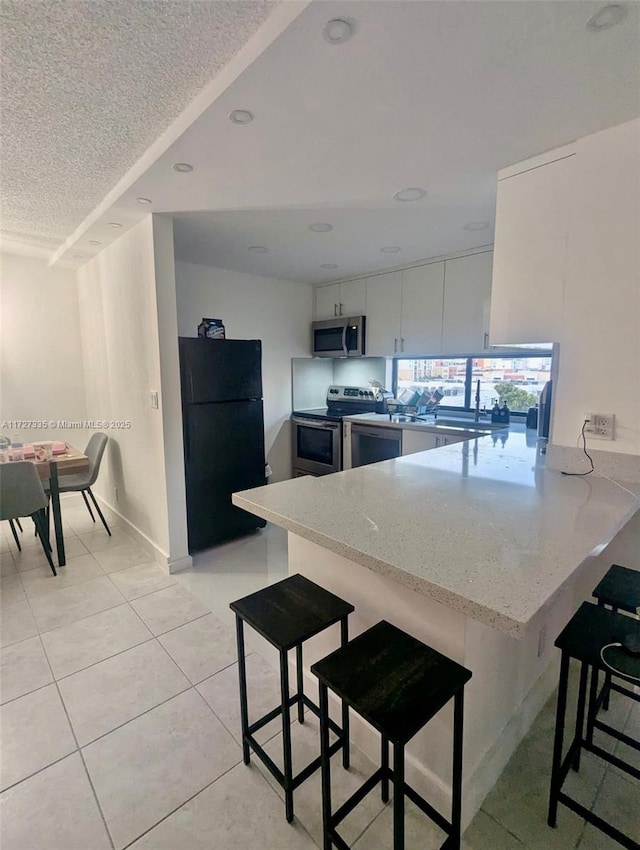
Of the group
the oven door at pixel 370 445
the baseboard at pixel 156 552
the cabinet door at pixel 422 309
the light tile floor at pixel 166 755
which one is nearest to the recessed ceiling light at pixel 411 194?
the cabinet door at pixel 422 309

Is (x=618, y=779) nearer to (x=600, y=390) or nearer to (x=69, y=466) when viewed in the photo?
(x=600, y=390)

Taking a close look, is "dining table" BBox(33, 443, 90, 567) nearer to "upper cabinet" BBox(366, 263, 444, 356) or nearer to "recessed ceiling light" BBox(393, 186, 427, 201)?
"upper cabinet" BBox(366, 263, 444, 356)

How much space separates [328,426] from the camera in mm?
3977

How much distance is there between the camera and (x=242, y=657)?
4.44ft

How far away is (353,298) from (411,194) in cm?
201

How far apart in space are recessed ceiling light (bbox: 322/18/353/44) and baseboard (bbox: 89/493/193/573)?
284cm

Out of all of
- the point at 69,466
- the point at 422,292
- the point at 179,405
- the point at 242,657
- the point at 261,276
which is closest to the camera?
the point at 242,657

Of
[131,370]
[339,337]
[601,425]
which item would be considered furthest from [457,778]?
[339,337]

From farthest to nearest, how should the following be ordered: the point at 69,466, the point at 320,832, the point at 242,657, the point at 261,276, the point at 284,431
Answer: the point at 284,431 < the point at 261,276 < the point at 69,466 < the point at 242,657 < the point at 320,832

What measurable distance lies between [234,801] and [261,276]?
400cm

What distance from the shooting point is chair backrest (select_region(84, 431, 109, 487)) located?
3340 mm

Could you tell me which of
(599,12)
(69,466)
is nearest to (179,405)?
(69,466)

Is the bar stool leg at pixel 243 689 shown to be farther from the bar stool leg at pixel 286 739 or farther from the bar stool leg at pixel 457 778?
the bar stool leg at pixel 457 778

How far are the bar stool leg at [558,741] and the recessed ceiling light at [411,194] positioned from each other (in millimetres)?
2144
